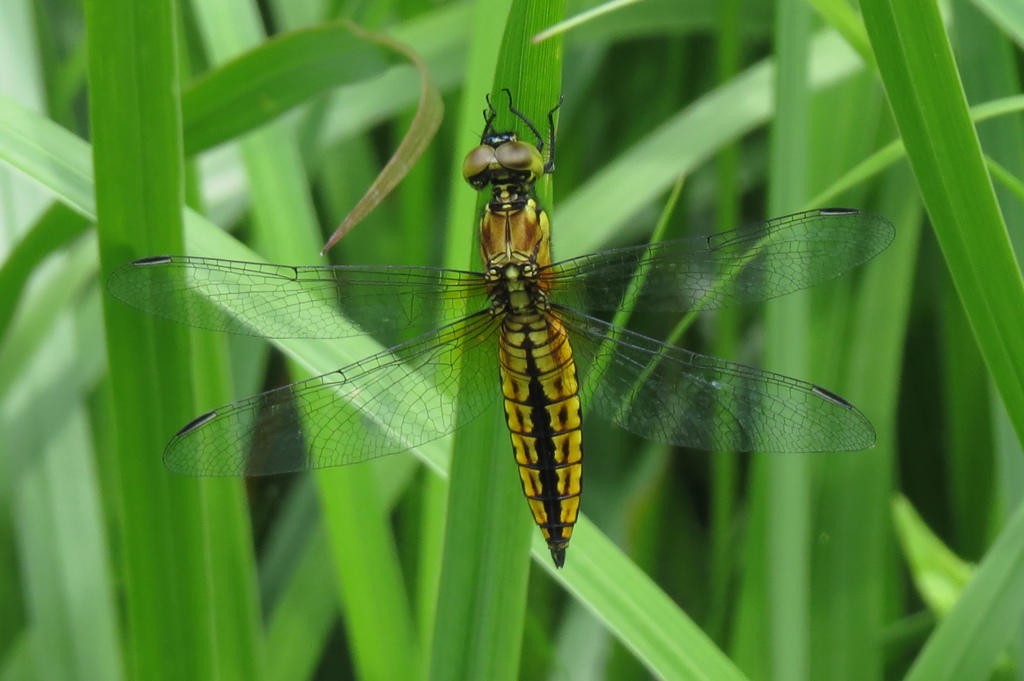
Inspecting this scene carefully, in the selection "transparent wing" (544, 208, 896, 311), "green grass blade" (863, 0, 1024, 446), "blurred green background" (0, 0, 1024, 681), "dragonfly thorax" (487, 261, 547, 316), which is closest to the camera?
"green grass blade" (863, 0, 1024, 446)

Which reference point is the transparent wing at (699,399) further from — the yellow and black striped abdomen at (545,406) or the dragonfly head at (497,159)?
the dragonfly head at (497,159)

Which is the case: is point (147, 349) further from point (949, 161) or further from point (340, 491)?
point (949, 161)

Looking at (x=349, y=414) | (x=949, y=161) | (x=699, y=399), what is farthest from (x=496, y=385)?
(x=949, y=161)

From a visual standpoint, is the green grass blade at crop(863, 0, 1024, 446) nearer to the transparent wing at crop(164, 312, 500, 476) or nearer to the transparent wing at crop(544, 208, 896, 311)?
the transparent wing at crop(544, 208, 896, 311)

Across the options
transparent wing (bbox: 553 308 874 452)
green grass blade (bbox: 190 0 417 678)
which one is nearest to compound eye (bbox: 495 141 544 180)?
transparent wing (bbox: 553 308 874 452)

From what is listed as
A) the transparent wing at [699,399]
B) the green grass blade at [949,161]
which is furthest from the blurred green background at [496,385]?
the transparent wing at [699,399]

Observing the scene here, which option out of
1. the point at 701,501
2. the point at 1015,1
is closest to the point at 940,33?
the point at 1015,1
